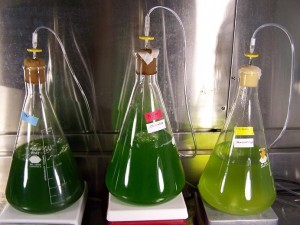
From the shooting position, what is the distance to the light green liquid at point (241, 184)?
913 mm

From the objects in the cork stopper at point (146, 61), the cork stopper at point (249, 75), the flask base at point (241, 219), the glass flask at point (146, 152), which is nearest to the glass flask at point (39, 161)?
the glass flask at point (146, 152)

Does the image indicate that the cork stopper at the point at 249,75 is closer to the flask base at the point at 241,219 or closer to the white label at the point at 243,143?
the white label at the point at 243,143

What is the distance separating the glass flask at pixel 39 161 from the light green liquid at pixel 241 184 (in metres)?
0.36

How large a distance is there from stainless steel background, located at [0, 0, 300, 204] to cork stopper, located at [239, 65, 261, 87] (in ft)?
0.64

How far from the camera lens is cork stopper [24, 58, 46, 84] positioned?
873 millimetres

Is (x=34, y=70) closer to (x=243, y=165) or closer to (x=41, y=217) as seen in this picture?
(x=41, y=217)

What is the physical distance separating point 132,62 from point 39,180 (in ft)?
1.39

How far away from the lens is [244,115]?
0.98 m

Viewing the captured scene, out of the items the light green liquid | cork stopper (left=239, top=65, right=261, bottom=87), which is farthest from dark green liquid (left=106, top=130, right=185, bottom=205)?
cork stopper (left=239, top=65, right=261, bottom=87)

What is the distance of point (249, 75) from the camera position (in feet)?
2.97

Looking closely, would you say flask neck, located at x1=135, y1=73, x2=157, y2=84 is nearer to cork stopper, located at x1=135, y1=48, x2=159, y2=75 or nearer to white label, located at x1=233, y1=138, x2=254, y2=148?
cork stopper, located at x1=135, y1=48, x2=159, y2=75

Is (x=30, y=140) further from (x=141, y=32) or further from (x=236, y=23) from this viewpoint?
(x=236, y=23)

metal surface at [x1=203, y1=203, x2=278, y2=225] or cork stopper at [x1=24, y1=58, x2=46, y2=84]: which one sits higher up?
cork stopper at [x1=24, y1=58, x2=46, y2=84]

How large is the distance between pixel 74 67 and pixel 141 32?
0.71 ft
